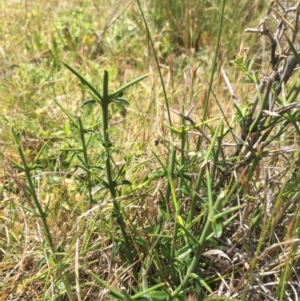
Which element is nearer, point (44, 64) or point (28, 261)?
point (28, 261)

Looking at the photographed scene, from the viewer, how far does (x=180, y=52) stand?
233 cm

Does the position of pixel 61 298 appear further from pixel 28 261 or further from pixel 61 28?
pixel 61 28

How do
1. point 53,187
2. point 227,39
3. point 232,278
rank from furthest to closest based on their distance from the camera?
point 227,39, point 53,187, point 232,278

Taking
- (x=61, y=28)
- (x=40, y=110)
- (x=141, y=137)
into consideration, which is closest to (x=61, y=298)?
(x=141, y=137)

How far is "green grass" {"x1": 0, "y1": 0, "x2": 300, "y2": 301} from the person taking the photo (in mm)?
857

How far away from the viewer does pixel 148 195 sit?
97 cm

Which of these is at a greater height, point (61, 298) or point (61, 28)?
point (61, 28)

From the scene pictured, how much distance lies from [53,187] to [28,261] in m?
0.23

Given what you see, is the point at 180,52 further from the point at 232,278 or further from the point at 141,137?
the point at 232,278

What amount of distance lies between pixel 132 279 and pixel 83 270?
0.32 ft

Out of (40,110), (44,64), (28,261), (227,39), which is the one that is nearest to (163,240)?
(28,261)

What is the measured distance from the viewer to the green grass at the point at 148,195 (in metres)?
0.86

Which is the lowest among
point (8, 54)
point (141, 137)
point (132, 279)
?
point (132, 279)

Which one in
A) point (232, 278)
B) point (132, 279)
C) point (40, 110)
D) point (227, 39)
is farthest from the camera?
point (227, 39)
